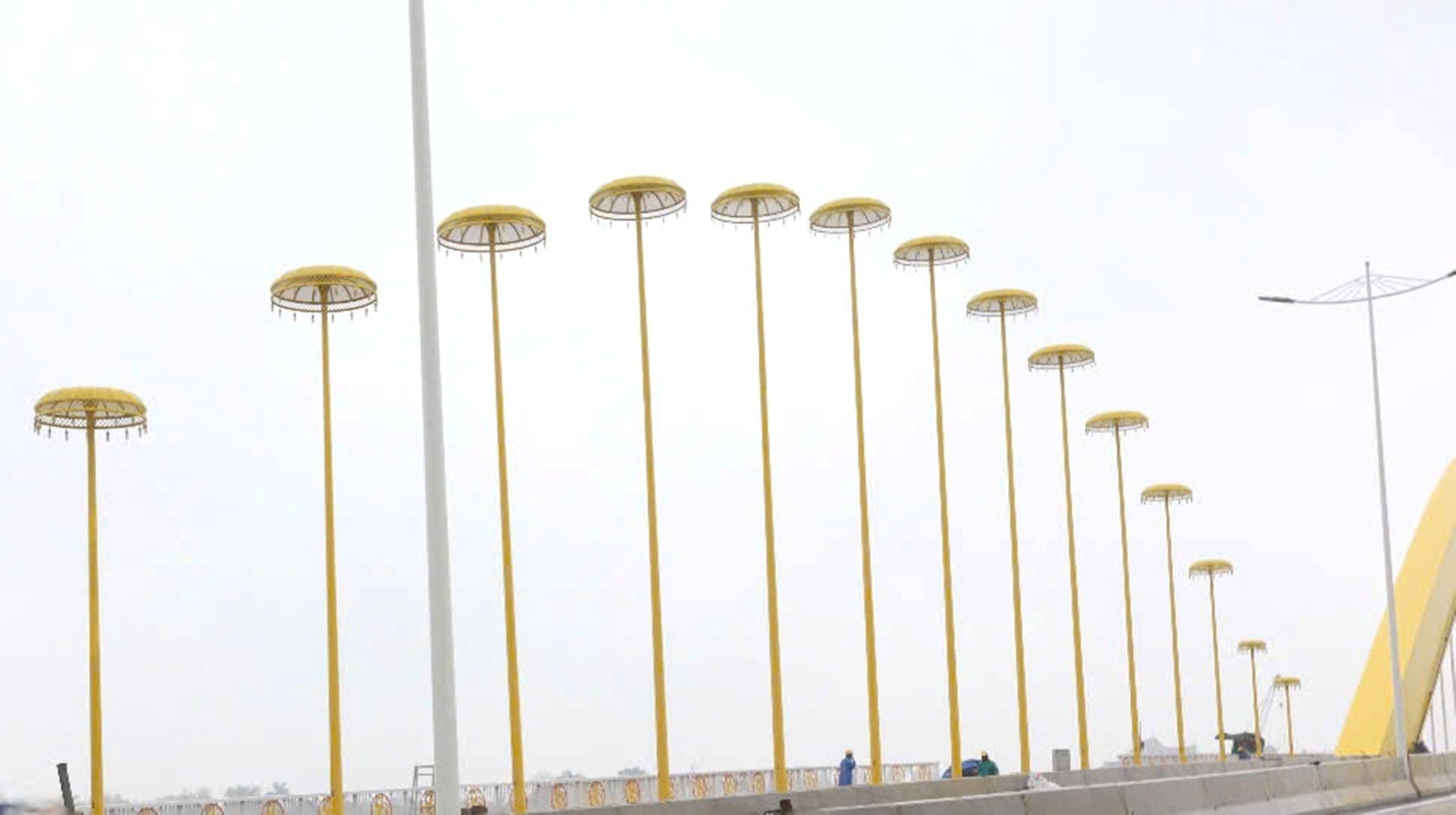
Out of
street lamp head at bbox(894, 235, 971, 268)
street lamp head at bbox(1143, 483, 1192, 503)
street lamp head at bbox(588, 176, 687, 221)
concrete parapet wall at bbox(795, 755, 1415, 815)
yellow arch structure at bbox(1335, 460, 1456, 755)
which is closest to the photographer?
concrete parapet wall at bbox(795, 755, 1415, 815)

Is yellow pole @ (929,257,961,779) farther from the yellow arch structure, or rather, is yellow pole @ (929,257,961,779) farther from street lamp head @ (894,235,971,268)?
the yellow arch structure

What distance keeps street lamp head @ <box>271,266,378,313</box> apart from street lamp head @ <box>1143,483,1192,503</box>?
3162 cm

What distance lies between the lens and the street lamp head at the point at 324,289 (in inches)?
1188

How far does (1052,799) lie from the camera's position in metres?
22.3

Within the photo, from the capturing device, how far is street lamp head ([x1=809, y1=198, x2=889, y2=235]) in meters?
38.4

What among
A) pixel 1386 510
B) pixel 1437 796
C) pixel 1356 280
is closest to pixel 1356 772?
pixel 1437 796

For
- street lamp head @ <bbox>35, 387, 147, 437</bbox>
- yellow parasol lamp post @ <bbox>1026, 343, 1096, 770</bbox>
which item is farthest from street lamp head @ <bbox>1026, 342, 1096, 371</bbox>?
street lamp head @ <bbox>35, 387, 147, 437</bbox>

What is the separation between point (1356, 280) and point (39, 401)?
3015cm

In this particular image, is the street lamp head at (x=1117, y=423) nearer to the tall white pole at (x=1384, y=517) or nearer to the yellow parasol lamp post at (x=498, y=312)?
the tall white pole at (x=1384, y=517)

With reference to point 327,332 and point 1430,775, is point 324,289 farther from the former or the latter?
point 1430,775

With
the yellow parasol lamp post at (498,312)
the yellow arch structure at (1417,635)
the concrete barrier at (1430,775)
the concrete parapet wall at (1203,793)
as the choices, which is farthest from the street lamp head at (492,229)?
the yellow arch structure at (1417,635)

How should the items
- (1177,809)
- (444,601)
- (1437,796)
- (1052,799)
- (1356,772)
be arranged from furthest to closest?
1. (1437,796)
2. (1356,772)
3. (1177,809)
4. (1052,799)
5. (444,601)

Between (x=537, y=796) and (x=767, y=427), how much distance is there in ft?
29.5

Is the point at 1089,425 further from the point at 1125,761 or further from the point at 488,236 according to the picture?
the point at 488,236
